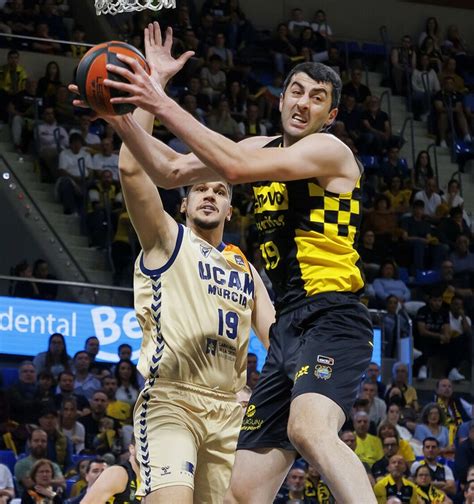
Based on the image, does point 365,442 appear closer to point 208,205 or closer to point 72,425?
point 72,425

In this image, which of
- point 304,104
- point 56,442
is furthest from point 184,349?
point 56,442

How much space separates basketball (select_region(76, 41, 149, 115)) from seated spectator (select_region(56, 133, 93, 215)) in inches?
402

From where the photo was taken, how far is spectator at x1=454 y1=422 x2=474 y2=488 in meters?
13.6

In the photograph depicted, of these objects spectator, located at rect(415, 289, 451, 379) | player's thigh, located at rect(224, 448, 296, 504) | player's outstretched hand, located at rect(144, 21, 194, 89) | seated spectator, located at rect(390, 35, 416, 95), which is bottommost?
spectator, located at rect(415, 289, 451, 379)

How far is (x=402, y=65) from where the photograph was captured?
21953mm

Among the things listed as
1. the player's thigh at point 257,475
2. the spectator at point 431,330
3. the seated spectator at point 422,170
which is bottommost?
the spectator at point 431,330

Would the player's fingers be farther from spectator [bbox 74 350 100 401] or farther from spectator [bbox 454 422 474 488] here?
spectator [bbox 454 422 474 488]

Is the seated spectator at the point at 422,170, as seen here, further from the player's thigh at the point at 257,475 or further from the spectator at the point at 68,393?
the player's thigh at the point at 257,475

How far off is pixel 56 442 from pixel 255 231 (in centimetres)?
501

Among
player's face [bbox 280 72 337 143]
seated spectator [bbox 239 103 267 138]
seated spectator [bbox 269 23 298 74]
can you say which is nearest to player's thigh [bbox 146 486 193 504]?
player's face [bbox 280 72 337 143]

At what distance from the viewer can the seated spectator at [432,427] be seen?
14.5 meters

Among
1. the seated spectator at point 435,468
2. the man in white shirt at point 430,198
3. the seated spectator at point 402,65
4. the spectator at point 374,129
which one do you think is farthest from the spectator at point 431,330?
the seated spectator at point 402,65

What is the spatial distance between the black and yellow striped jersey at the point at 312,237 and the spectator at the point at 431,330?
414 inches

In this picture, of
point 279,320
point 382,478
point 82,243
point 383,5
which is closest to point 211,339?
point 279,320
